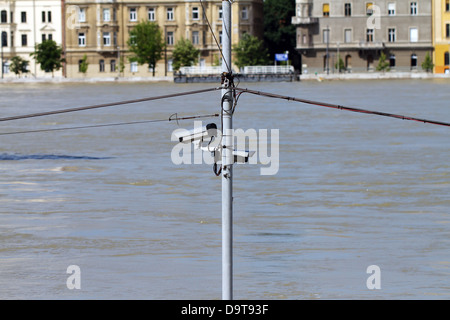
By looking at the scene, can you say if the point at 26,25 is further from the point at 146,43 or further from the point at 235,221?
the point at 235,221

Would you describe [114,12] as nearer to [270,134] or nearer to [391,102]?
[391,102]

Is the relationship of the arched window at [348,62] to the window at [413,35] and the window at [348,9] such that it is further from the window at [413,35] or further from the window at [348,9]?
the window at [413,35]

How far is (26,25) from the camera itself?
115750mm

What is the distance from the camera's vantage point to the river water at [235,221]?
45.9 ft

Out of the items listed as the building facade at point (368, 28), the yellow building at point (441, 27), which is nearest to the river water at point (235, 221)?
the yellow building at point (441, 27)

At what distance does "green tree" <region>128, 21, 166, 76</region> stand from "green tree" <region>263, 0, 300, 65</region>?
37.9 ft

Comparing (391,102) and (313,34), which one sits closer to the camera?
(391,102)

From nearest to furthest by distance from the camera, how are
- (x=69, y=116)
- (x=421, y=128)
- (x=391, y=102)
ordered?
(x=421, y=128), (x=69, y=116), (x=391, y=102)

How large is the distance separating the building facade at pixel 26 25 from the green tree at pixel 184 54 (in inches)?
531

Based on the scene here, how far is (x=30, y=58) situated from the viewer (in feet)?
383

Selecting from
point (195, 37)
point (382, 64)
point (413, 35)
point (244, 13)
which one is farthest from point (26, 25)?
point (413, 35)

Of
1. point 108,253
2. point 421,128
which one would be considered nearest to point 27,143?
point 421,128

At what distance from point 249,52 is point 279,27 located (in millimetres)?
11666
